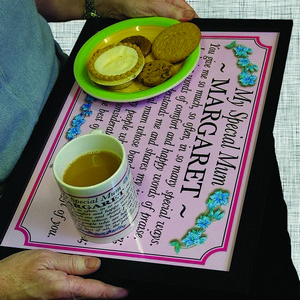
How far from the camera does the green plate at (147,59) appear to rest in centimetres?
97

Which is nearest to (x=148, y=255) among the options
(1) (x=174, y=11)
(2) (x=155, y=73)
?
(2) (x=155, y=73)

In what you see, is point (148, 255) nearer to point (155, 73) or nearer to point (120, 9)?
point (155, 73)

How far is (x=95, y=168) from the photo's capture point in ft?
2.61

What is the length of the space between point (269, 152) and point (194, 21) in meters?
0.34

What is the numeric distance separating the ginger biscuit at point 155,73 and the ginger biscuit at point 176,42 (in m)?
0.02

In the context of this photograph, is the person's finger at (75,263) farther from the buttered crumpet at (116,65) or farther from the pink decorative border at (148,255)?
the buttered crumpet at (116,65)

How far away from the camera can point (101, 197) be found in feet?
2.48

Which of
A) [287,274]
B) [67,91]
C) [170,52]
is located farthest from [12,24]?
[287,274]

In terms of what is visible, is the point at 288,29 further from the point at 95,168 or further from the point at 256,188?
the point at 95,168

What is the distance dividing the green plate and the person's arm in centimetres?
3

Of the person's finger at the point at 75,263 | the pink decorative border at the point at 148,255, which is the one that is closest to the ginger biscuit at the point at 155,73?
the pink decorative border at the point at 148,255

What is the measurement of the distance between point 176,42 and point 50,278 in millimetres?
448

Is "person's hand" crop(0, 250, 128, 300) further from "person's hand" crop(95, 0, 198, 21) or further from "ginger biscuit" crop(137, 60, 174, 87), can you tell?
"person's hand" crop(95, 0, 198, 21)

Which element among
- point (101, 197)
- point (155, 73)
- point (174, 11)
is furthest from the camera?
point (174, 11)
